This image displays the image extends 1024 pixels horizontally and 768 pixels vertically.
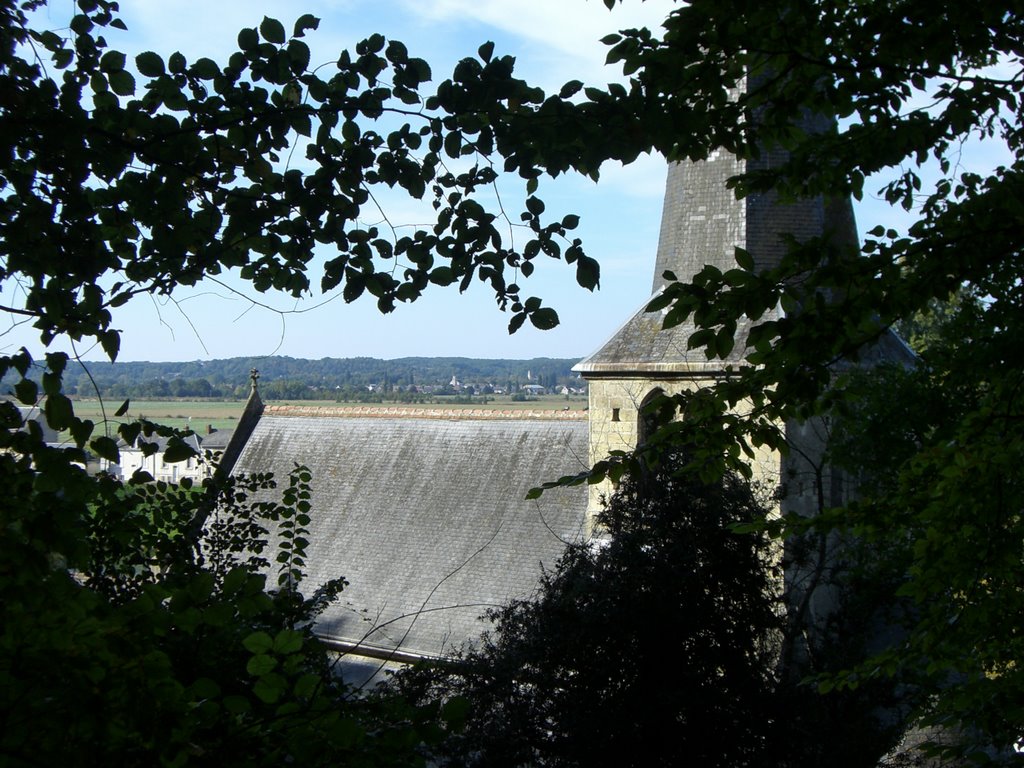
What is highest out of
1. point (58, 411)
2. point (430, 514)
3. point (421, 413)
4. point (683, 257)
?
point (683, 257)

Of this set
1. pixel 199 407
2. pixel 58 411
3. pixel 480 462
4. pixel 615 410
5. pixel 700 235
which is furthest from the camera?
pixel 199 407

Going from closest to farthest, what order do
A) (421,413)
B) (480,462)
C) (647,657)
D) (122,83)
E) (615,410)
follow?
(122,83), (647,657), (615,410), (480,462), (421,413)

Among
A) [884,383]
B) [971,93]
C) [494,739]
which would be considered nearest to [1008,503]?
[971,93]

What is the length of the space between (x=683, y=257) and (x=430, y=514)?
23.7 feet

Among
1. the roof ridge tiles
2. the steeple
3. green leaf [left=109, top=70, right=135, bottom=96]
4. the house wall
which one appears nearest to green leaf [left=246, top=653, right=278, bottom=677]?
green leaf [left=109, top=70, right=135, bottom=96]

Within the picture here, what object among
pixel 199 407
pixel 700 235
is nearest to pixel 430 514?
pixel 700 235

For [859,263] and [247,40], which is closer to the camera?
[247,40]

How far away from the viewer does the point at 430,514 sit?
65.4 feet

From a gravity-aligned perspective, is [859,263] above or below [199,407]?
above

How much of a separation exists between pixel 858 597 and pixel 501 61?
8347 mm

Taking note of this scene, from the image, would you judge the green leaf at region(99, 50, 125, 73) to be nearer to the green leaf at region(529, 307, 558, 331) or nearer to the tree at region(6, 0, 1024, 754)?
the tree at region(6, 0, 1024, 754)

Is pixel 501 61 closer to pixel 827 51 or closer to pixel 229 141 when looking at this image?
pixel 229 141

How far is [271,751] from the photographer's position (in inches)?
87.4

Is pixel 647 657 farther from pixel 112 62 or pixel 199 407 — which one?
pixel 199 407
